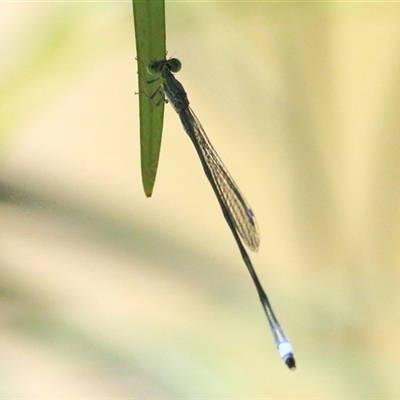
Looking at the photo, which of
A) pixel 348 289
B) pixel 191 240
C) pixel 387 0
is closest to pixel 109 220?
pixel 191 240

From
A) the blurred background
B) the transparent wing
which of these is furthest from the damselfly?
the blurred background

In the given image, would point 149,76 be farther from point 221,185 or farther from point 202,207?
point 202,207

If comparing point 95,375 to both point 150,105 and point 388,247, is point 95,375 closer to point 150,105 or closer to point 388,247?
point 150,105

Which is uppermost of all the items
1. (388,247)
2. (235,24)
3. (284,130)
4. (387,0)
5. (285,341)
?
(235,24)

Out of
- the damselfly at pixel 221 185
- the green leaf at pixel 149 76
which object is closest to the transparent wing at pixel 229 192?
the damselfly at pixel 221 185

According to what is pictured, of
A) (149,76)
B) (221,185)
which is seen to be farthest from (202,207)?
(149,76)

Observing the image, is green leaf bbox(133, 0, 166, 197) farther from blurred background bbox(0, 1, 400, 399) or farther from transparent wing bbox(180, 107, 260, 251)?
blurred background bbox(0, 1, 400, 399)
